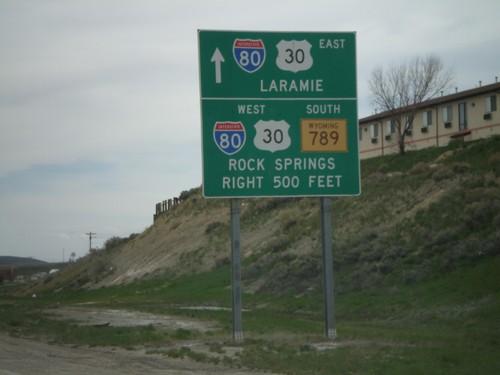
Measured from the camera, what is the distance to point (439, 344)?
18938 mm

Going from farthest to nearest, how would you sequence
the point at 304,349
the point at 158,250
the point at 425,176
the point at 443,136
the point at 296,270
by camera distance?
the point at 158,250 < the point at 443,136 < the point at 425,176 < the point at 296,270 < the point at 304,349

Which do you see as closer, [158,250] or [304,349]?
[304,349]

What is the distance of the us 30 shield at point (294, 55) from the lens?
20.9 meters

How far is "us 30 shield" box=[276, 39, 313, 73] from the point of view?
2092cm

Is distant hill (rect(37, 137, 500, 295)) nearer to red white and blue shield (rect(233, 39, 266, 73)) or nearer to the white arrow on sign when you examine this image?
red white and blue shield (rect(233, 39, 266, 73))

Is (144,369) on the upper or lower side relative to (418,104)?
lower

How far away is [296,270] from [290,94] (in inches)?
888

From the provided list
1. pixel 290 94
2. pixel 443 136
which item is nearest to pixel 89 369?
pixel 290 94

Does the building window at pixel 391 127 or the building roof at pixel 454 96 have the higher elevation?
the building roof at pixel 454 96

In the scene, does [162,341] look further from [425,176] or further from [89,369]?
[425,176]

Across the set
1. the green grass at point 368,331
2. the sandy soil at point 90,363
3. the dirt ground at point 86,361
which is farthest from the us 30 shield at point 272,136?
the sandy soil at point 90,363

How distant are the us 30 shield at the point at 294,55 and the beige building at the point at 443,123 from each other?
41.1 meters

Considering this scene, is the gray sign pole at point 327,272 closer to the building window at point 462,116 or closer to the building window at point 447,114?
the building window at point 462,116

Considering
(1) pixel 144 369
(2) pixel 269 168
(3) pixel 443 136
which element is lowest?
(1) pixel 144 369
